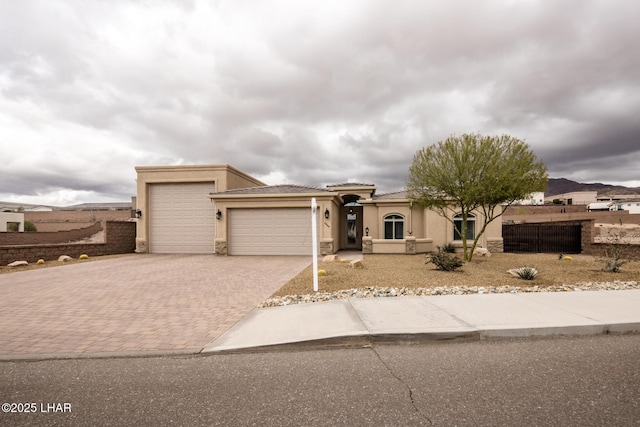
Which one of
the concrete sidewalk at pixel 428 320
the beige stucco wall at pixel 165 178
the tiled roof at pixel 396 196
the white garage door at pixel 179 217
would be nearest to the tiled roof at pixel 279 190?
the beige stucco wall at pixel 165 178

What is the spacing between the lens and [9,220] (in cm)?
4306

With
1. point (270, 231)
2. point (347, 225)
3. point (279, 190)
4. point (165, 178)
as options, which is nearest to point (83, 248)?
point (165, 178)

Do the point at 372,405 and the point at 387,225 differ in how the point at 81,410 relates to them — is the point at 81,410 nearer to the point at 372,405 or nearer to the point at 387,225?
the point at 372,405

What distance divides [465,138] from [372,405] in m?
13.2

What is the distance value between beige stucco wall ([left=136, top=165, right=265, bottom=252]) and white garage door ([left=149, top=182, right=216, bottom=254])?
35 centimetres

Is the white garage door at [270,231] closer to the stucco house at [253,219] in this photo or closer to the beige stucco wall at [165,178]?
the stucco house at [253,219]

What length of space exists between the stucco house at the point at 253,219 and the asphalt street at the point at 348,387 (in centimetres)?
1506

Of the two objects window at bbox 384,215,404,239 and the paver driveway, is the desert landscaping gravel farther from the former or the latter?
window at bbox 384,215,404,239

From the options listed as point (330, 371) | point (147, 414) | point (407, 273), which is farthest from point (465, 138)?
point (147, 414)

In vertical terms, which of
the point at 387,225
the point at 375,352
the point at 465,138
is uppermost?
the point at 465,138

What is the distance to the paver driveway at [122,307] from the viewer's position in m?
5.18

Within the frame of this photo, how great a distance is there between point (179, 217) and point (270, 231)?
19.6ft

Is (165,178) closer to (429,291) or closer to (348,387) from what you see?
(429,291)

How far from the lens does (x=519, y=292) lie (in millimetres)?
8180
